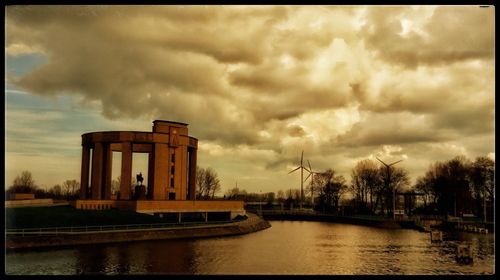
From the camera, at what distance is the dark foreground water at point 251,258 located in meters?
44.6

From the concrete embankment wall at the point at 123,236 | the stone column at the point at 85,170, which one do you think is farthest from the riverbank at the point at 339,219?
the stone column at the point at 85,170

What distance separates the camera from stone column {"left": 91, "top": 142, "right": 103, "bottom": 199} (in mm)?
93938

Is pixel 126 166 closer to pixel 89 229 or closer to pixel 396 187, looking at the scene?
pixel 89 229

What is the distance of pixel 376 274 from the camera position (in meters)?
43.7

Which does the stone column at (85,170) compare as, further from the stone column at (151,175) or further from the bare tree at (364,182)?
the bare tree at (364,182)

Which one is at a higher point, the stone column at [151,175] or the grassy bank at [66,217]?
the stone column at [151,175]

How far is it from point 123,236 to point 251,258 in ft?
66.5

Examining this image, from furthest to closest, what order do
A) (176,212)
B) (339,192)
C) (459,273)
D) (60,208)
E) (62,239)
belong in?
(339,192)
(176,212)
(60,208)
(62,239)
(459,273)

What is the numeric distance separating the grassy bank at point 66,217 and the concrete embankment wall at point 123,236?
5409 mm

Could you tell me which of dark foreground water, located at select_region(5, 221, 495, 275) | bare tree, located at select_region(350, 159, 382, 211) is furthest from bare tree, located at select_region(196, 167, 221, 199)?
dark foreground water, located at select_region(5, 221, 495, 275)

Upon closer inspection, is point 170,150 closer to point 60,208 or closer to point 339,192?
point 60,208

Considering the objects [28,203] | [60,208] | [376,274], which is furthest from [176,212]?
[376,274]

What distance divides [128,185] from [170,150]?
10.3m

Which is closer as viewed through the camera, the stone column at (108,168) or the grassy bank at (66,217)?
the grassy bank at (66,217)
